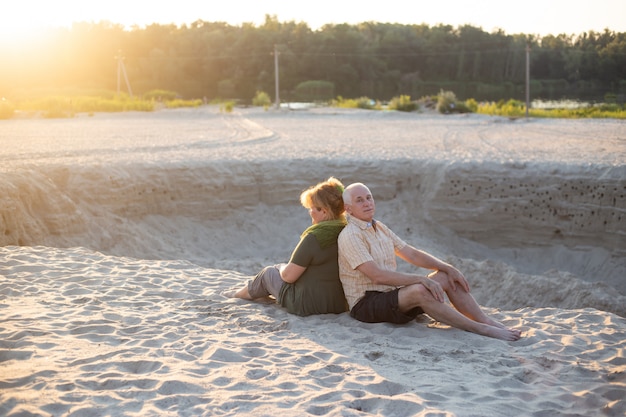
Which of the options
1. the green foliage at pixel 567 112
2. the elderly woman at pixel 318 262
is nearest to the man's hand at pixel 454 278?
the elderly woman at pixel 318 262

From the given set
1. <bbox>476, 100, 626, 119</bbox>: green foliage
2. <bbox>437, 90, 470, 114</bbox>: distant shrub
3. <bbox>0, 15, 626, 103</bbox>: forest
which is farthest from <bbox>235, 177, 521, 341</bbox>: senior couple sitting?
<bbox>0, 15, 626, 103</bbox>: forest

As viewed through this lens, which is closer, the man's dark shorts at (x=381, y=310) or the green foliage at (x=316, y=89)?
the man's dark shorts at (x=381, y=310)

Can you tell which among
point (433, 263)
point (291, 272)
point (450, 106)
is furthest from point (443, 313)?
point (450, 106)

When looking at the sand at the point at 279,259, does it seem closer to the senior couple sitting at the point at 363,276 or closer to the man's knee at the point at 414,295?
the senior couple sitting at the point at 363,276

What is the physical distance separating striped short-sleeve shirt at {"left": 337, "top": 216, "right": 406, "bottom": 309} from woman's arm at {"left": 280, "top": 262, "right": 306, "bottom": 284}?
33cm

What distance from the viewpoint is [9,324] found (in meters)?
5.46

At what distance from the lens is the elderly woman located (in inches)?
230

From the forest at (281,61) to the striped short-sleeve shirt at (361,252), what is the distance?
39606 mm

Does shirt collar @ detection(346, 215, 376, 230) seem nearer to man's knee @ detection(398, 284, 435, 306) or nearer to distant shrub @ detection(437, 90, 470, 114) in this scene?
man's knee @ detection(398, 284, 435, 306)

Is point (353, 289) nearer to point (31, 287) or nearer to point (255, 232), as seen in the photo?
point (31, 287)

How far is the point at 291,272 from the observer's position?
5.99 meters

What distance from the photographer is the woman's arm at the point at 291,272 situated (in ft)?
19.5

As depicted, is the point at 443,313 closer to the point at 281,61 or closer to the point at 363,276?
the point at 363,276

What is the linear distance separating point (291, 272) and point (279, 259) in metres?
5.41
